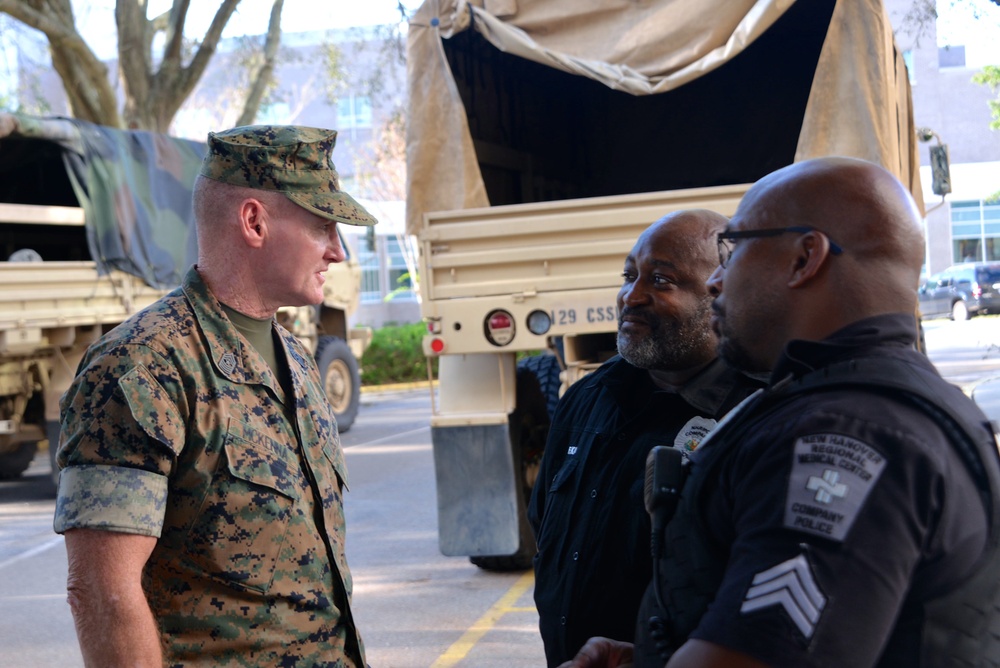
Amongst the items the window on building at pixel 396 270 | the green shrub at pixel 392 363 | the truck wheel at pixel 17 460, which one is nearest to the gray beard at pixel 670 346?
the truck wheel at pixel 17 460

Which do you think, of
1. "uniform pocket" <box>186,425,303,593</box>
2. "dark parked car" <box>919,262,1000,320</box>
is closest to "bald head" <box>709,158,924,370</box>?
"uniform pocket" <box>186,425,303,593</box>

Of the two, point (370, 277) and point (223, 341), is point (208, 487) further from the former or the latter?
point (370, 277)

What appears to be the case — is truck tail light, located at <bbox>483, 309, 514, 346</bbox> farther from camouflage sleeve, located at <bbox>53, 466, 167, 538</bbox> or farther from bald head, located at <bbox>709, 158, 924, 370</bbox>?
bald head, located at <bbox>709, 158, 924, 370</bbox>

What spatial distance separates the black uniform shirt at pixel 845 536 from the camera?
4.30 feet

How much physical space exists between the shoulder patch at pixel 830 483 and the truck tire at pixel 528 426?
14.9ft

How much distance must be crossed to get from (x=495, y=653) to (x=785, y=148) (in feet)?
13.5

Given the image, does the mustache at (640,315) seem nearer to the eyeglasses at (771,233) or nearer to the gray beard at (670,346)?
the gray beard at (670,346)

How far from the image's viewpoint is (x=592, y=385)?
115 inches

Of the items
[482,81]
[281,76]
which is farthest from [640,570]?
[281,76]

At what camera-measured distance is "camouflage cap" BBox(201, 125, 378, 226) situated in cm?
229

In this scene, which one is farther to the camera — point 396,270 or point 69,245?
point 396,270

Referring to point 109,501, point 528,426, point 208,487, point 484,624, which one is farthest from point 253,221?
point 528,426

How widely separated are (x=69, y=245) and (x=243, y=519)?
10.4 meters

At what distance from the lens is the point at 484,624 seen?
550 cm
